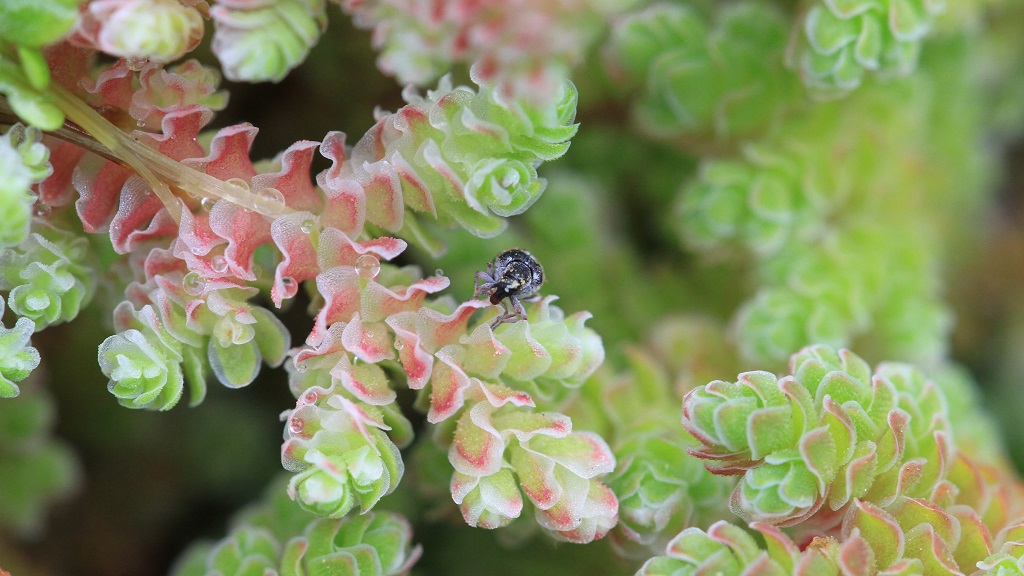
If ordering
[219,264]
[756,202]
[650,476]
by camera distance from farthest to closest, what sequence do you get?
1. [756,202]
2. [650,476]
3. [219,264]

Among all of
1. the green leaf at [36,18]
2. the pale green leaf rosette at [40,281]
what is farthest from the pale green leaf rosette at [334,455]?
the green leaf at [36,18]

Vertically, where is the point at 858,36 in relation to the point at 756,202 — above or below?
above

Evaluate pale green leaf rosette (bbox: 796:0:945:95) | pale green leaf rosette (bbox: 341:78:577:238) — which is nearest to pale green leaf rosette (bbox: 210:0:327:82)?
pale green leaf rosette (bbox: 341:78:577:238)

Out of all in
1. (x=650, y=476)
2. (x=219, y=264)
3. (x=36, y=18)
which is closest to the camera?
(x=36, y=18)

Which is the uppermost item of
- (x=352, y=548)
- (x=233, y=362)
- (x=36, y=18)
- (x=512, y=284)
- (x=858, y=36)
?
(x=858, y=36)

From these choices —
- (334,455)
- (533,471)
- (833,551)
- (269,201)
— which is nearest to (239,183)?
(269,201)

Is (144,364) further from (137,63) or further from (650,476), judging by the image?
(650,476)

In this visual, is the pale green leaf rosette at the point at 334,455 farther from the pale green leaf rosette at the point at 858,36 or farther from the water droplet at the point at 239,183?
the pale green leaf rosette at the point at 858,36
